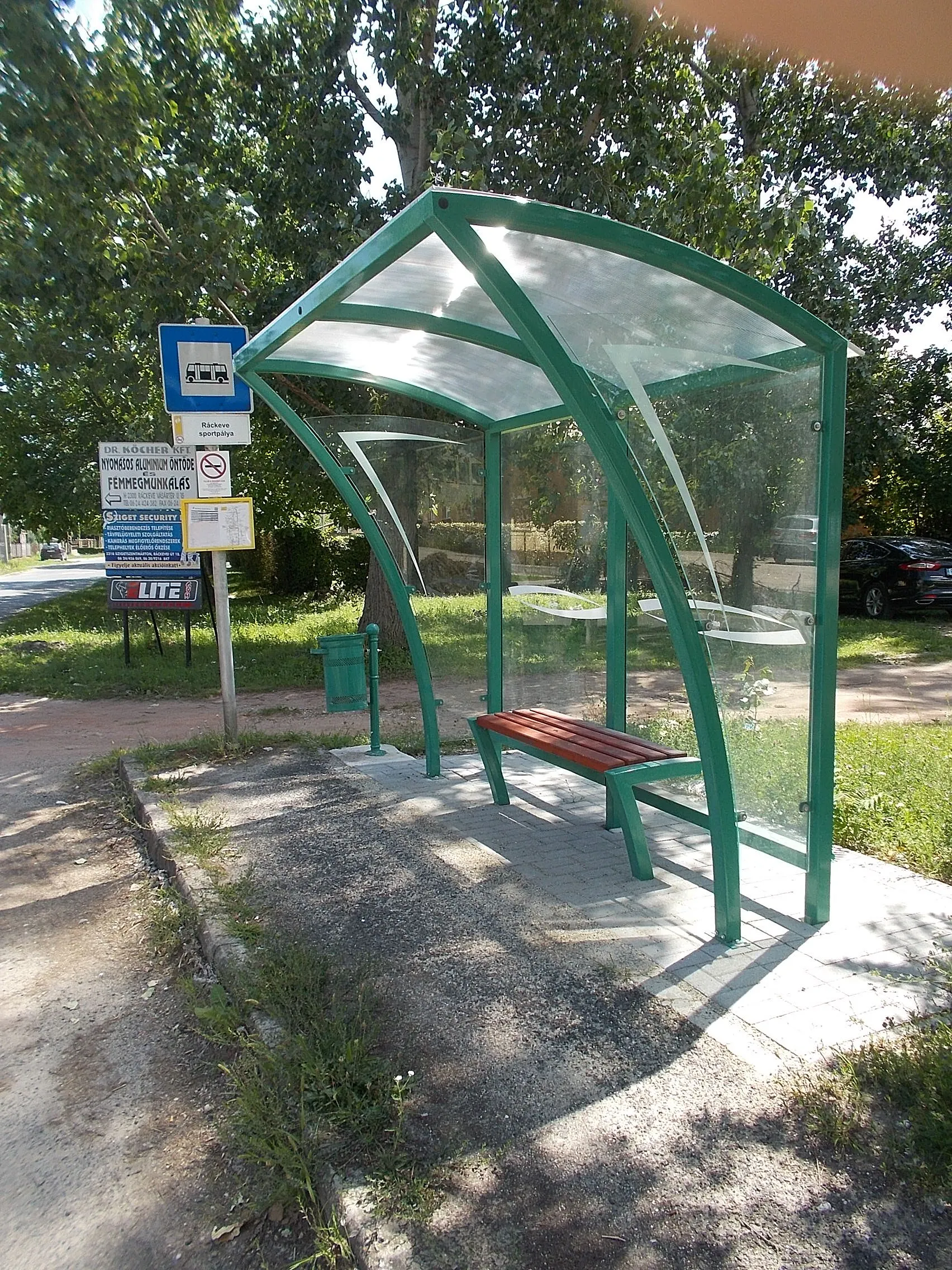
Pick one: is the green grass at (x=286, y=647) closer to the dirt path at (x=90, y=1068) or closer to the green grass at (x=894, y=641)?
the green grass at (x=894, y=641)

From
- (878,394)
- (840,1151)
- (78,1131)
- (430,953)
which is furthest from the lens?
(878,394)

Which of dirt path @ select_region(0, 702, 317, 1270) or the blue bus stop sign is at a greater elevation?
A: the blue bus stop sign

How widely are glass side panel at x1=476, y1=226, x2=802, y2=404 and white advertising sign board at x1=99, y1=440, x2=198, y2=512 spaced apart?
7.66m

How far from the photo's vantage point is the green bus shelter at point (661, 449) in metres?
3.31

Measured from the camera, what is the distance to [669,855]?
4.79 metres

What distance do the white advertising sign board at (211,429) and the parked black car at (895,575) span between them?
11.6 m

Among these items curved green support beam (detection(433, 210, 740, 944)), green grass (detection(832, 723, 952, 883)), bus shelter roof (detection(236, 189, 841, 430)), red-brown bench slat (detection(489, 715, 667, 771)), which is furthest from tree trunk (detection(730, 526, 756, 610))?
green grass (detection(832, 723, 952, 883))

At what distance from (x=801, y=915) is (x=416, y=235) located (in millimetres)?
3089

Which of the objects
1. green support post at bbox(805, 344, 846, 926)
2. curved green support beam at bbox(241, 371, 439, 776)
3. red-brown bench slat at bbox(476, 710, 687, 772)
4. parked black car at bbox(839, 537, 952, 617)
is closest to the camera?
green support post at bbox(805, 344, 846, 926)

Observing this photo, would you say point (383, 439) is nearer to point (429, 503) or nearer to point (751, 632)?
point (429, 503)

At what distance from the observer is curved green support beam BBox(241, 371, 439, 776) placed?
5910 mm

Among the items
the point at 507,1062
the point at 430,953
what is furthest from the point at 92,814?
the point at 507,1062

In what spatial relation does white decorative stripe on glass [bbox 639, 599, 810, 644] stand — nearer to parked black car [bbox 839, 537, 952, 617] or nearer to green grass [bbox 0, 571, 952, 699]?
green grass [bbox 0, 571, 952, 699]

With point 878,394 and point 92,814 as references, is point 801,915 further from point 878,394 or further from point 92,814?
point 878,394
